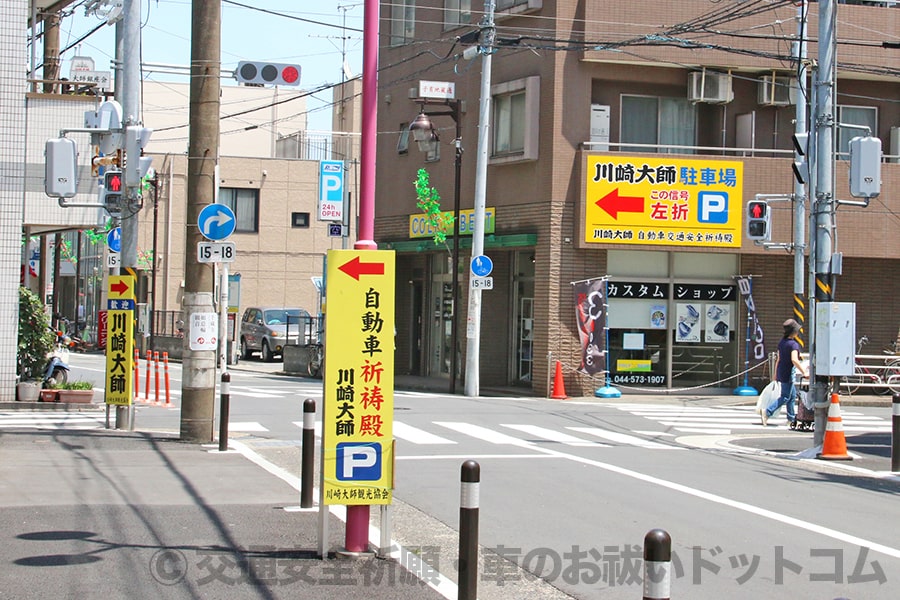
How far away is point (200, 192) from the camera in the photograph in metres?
15.4

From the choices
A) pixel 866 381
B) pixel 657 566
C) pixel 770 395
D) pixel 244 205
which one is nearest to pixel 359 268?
pixel 657 566

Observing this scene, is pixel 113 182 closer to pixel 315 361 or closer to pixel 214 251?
pixel 214 251

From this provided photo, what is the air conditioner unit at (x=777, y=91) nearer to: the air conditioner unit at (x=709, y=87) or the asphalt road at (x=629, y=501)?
the air conditioner unit at (x=709, y=87)

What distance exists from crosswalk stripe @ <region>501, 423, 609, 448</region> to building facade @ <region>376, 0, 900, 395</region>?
Result: 28.3ft

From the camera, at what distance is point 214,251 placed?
1480cm

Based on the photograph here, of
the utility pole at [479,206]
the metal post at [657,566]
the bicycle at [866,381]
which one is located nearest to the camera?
the metal post at [657,566]

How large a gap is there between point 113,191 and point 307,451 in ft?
28.9

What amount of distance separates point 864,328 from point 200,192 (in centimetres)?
2054

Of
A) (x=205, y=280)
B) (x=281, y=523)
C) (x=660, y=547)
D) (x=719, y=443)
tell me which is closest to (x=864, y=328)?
(x=719, y=443)

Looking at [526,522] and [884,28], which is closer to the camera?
[526,522]

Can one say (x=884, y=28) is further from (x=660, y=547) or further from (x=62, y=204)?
(x=660, y=547)

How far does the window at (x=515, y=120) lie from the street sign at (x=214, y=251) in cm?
1454

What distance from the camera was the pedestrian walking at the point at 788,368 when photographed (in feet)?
64.0

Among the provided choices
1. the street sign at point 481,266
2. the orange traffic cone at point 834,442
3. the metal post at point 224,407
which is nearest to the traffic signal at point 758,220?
the street sign at point 481,266
